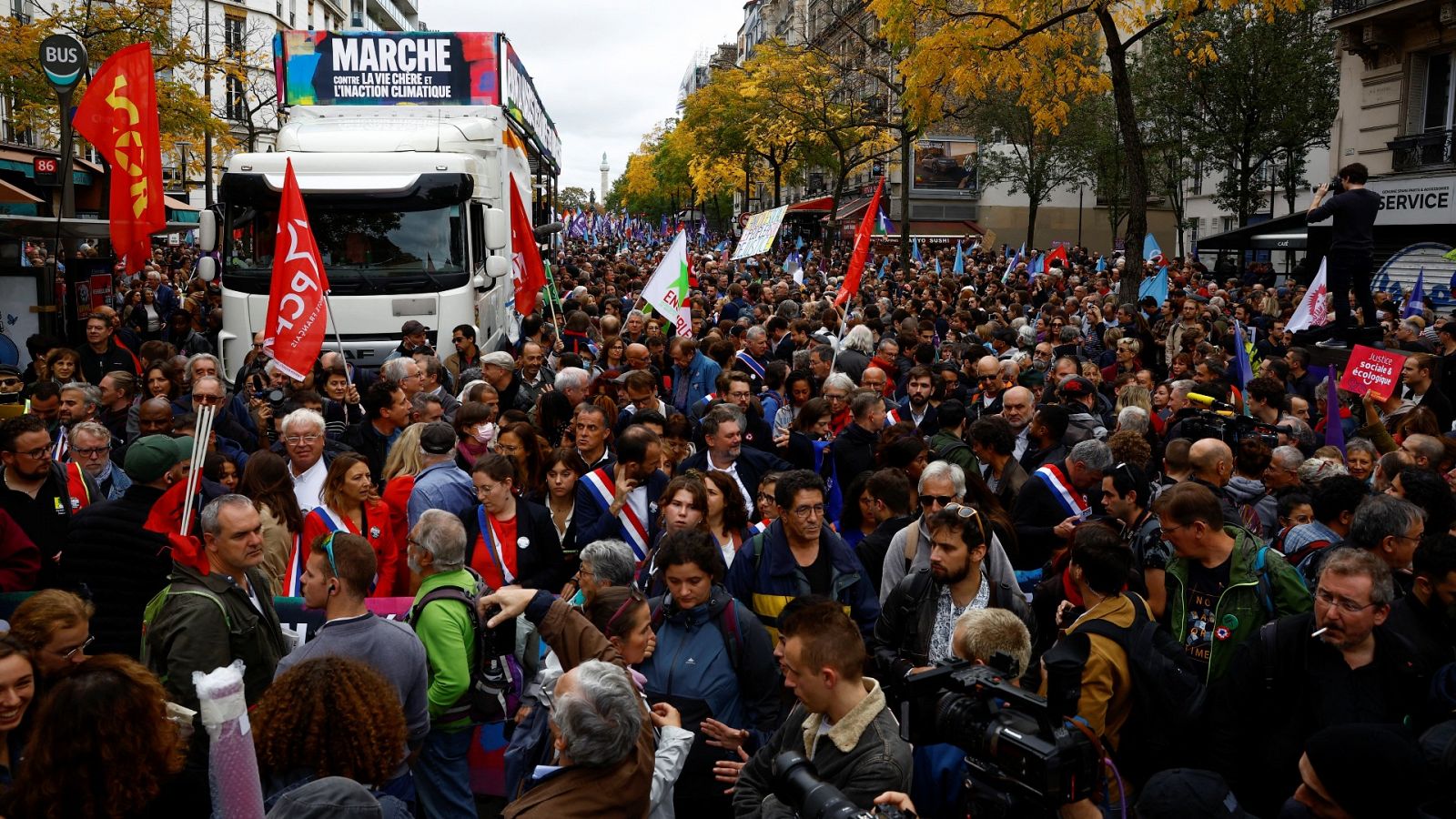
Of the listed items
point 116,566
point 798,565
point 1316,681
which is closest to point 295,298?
point 116,566

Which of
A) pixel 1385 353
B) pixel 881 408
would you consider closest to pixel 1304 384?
pixel 1385 353

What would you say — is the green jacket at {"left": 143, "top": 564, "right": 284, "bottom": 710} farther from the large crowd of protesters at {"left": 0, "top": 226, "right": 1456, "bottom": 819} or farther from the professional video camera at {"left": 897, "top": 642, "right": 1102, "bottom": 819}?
the professional video camera at {"left": 897, "top": 642, "right": 1102, "bottom": 819}

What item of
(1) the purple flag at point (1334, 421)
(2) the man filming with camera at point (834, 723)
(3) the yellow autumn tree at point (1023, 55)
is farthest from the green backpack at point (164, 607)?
(3) the yellow autumn tree at point (1023, 55)

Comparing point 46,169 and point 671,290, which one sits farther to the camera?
point 46,169

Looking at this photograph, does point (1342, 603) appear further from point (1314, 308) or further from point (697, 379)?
point (1314, 308)

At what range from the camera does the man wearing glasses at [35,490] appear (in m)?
5.91

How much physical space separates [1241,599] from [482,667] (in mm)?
2972

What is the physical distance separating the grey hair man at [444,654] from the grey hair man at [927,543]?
1763mm

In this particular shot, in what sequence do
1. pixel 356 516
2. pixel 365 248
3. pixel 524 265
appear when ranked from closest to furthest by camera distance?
pixel 356 516 → pixel 365 248 → pixel 524 265

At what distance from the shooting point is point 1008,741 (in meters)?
3.03

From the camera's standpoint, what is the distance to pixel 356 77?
50.9ft

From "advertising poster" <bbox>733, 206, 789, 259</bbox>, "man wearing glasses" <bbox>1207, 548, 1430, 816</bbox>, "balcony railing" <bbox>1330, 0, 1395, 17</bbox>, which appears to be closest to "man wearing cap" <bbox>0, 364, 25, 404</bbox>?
"man wearing glasses" <bbox>1207, 548, 1430, 816</bbox>

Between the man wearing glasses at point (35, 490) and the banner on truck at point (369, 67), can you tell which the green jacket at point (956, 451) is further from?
the banner on truck at point (369, 67)

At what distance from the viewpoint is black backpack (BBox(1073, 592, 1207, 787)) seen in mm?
4102
